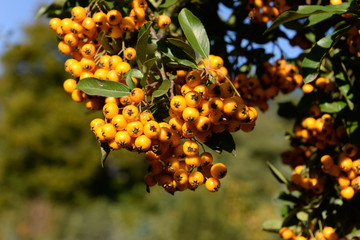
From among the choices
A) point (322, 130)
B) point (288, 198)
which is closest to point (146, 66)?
point (322, 130)

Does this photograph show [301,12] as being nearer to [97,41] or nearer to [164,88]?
[164,88]

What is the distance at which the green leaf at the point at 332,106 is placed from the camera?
158 cm

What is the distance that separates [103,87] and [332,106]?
3.21 feet

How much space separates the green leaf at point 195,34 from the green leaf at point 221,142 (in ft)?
0.87

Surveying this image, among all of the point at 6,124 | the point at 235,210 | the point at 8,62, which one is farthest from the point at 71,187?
the point at 235,210

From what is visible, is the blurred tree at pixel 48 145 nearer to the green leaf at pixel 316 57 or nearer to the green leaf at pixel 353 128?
the green leaf at pixel 353 128

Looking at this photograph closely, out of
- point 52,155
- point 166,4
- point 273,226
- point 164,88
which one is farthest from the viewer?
point 52,155

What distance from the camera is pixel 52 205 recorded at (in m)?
21.8

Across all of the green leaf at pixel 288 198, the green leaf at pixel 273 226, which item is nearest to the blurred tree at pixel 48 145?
the green leaf at pixel 273 226

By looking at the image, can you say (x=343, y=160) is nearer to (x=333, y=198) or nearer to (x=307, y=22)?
(x=333, y=198)

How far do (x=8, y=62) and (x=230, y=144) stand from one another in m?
24.6

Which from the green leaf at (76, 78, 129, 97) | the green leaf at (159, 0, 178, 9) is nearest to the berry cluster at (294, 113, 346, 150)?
the green leaf at (159, 0, 178, 9)

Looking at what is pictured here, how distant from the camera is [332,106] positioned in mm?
1613

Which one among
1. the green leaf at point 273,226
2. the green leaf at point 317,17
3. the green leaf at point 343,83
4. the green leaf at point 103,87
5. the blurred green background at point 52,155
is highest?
the green leaf at point 317,17
